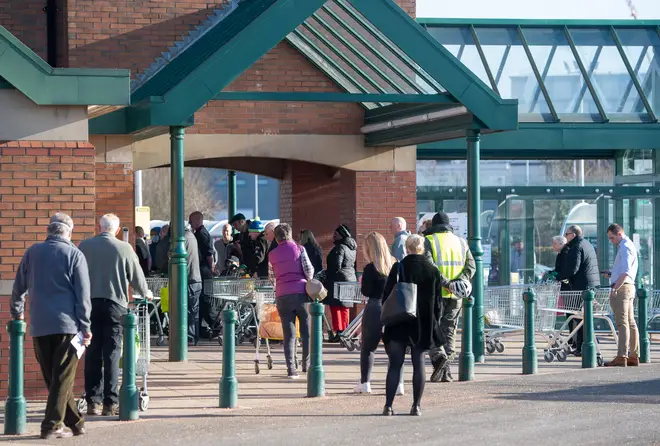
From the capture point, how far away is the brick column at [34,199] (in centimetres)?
1236

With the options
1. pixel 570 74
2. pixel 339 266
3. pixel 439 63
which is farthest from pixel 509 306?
pixel 570 74

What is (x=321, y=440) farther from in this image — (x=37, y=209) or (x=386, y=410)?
(x=37, y=209)

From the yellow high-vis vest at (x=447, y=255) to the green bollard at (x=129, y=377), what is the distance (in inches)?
158

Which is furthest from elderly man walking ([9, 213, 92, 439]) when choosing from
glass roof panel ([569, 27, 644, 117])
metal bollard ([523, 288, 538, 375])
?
glass roof panel ([569, 27, 644, 117])

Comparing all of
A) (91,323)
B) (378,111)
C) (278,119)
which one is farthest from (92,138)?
(91,323)

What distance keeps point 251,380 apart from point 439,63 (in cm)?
437

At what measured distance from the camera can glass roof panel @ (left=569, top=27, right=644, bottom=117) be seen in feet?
71.3

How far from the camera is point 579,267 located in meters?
17.0

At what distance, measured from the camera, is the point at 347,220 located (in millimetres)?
19688

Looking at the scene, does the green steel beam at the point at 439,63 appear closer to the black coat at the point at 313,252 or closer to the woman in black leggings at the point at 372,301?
the woman in black leggings at the point at 372,301

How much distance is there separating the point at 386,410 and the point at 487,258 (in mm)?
10392

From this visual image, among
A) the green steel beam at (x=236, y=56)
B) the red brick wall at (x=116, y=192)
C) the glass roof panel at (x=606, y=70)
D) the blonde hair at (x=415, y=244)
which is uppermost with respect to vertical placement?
the glass roof panel at (x=606, y=70)

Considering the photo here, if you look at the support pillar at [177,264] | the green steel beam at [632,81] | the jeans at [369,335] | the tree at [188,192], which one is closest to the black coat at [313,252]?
the support pillar at [177,264]

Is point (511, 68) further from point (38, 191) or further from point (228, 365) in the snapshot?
point (228, 365)
